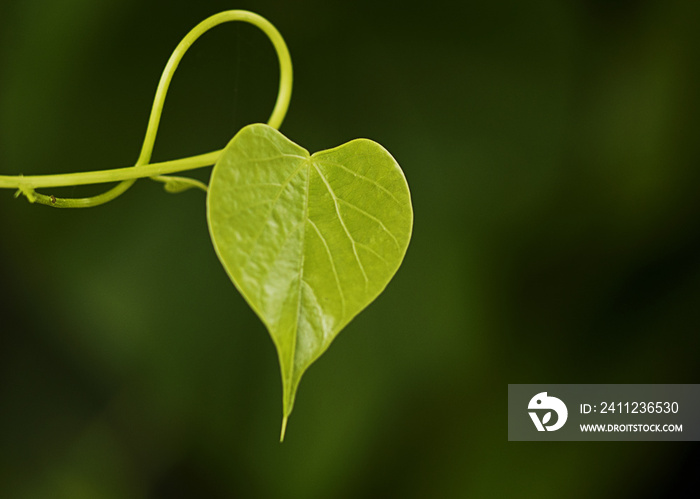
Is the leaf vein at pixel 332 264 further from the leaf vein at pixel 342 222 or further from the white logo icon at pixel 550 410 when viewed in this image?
the white logo icon at pixel 550 410

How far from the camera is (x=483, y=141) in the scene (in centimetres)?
77

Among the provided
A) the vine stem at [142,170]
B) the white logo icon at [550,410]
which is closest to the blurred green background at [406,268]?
the white logo icon at [550,410]

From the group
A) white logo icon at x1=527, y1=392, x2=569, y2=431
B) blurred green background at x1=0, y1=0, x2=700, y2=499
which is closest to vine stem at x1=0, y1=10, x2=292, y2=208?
blurred green background at x1=0, y1=0, x2=700, y2=499

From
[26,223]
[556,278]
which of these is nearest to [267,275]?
[26,223]

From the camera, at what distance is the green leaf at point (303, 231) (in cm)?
20

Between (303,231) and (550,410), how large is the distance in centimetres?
65

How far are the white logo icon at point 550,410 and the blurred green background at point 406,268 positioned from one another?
4 centimetres

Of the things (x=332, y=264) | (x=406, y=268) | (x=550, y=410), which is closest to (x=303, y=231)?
(x=332, y=264)

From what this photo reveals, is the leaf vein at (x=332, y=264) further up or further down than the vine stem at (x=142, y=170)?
further down

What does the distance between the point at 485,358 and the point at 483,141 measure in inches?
12.4

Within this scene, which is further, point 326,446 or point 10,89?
point 326,446

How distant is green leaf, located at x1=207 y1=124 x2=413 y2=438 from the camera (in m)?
0.20

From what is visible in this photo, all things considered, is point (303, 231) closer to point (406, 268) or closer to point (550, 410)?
point (406, 268)

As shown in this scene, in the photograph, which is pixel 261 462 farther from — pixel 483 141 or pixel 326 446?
pixel 483 141
